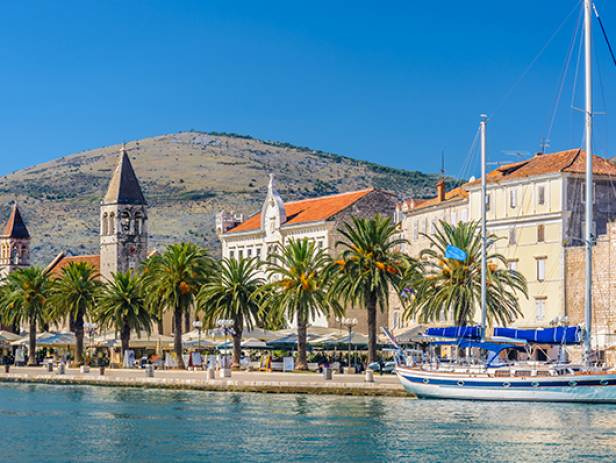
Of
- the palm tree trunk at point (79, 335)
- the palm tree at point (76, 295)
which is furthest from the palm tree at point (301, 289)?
the palm tree trunk at point (79, 335)

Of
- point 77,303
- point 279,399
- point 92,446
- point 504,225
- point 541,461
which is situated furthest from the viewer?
point 77,303

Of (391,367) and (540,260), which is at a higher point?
(540,260)

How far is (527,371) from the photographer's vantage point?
216 ft

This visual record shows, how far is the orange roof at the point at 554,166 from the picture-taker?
87.4 metres

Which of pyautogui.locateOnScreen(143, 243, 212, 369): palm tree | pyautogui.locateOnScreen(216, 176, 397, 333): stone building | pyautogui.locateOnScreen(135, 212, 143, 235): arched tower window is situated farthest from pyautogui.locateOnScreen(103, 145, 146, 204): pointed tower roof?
pyautogui.locateOnScreen(143, 243, 212, 369): palm tree

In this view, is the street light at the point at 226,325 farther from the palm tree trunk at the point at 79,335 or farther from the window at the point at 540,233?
the window at the point at 540,233

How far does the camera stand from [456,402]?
2655 inches

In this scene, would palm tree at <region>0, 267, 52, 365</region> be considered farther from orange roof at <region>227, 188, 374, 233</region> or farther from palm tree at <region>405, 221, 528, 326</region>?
palm tree at <region>405, 221, 528, 326</region>

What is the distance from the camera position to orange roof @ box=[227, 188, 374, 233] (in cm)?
10888

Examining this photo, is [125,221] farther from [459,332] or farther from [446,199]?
[459,332]

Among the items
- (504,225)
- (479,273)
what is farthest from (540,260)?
(479,273)

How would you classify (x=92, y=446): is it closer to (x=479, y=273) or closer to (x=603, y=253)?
(x=479, y=273)

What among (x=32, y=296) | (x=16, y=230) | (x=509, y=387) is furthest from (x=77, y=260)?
(x=509, y=387)

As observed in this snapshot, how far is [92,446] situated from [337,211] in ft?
194
